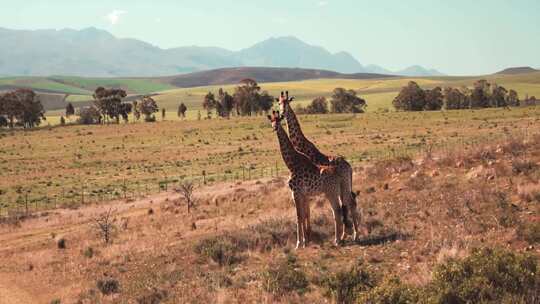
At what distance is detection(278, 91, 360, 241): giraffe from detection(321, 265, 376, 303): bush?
3.87 metres

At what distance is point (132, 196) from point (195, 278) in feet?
91.7

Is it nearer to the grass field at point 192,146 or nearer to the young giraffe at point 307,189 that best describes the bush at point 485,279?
the young giraffe at point 307,189

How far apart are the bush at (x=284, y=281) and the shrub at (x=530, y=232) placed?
5375 mm

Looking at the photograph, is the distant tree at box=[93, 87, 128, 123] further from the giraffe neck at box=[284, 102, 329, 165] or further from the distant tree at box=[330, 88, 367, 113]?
the giraffe neck at box=[284, 102, 329, 165]

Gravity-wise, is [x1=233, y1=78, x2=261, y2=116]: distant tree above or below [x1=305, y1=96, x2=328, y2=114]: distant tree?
above

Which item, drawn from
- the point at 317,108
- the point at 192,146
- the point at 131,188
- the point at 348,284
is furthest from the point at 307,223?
the point at 317,108

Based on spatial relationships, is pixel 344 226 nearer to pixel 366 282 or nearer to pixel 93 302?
pixel 366 282

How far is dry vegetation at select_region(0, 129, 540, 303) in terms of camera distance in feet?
33.9

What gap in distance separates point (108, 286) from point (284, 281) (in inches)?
222

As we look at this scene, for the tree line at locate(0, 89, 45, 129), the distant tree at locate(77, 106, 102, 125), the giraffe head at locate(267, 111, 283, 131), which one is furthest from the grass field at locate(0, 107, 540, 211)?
the distant tree at locate(77, 106, 102, 125)

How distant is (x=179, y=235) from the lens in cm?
2175

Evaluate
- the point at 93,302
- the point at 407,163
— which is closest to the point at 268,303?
the point at 93,302

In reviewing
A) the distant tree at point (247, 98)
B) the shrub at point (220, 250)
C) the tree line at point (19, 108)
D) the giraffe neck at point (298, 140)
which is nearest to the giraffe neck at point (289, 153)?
the giraffe neck at point (298, 140)

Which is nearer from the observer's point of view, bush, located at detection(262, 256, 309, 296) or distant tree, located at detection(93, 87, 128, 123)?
bush, located at detection(262, 256, 309, 296)
